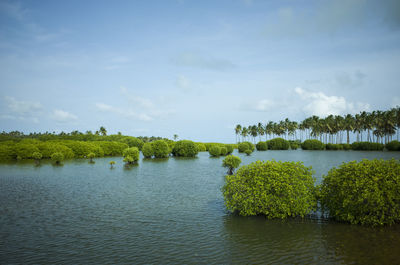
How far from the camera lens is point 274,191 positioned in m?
17.1

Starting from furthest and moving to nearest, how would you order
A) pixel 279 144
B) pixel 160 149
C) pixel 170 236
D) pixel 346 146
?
1. pixel 279 144
2. pixel 346 146
3. pixel 160 149
4. pixel 170 236

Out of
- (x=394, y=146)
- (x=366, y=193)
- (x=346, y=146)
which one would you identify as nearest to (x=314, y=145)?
(x=346, y=146)

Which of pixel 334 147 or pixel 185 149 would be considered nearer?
pixel 185 149

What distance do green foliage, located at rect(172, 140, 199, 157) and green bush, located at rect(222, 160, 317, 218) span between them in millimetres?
69225

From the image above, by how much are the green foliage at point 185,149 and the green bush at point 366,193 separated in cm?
7152

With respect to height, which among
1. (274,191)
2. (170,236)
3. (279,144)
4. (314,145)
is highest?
(279,144)

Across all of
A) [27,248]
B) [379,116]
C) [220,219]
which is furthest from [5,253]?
[379,116]

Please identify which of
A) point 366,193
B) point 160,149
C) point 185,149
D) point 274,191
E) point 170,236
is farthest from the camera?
point 185,149

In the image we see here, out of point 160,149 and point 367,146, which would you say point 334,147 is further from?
point 160,149

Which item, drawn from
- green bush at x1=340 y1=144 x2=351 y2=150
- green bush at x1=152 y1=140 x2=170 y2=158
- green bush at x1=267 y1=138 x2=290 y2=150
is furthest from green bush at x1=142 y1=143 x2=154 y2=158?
green bush at x1=340 y1=144 x2=351 y2=150

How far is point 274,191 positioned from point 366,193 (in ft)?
17.0

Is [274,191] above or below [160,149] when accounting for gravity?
below

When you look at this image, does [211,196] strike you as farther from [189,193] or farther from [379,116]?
[379,116]

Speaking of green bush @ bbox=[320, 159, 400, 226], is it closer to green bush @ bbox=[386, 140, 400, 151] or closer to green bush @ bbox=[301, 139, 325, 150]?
green bush @ bbox=[386, 140, 400, 151]
